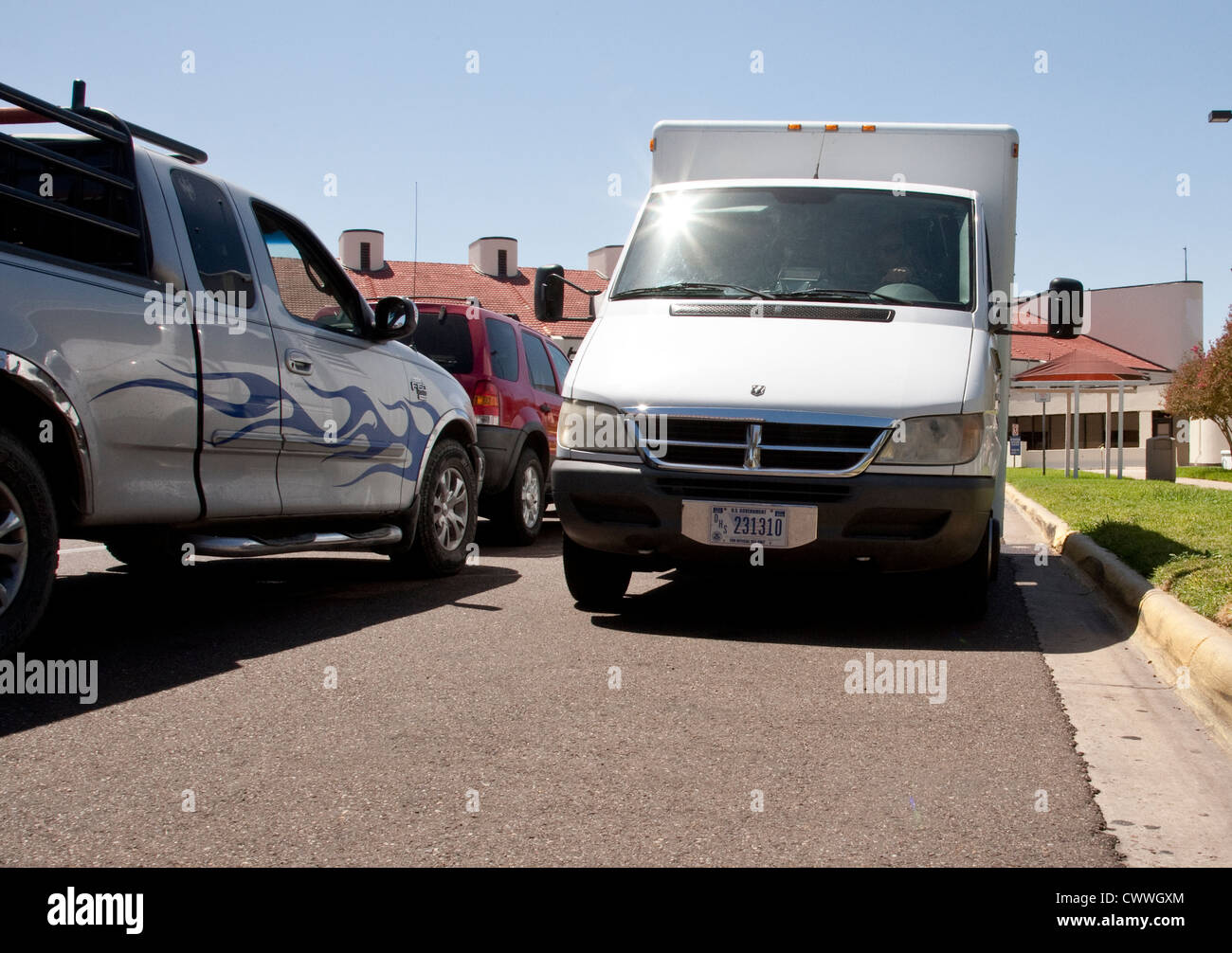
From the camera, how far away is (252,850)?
2779 mm

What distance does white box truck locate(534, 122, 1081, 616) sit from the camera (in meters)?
5.46

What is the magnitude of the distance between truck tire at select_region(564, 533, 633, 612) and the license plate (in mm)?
784

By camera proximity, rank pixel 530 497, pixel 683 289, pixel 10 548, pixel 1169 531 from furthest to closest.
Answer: pixel 530 497 → pixel 1169 531 → pixel 683 289 → pixel 10 548

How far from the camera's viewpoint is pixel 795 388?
5539 mm

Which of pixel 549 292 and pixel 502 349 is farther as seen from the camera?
pixel 502 349

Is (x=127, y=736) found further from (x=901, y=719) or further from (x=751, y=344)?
(x=751, y=344)

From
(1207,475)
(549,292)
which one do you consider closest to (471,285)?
(1207,475)

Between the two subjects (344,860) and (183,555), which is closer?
(344,860)

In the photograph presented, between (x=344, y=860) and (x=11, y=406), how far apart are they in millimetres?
2375

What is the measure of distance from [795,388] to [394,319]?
2327mm

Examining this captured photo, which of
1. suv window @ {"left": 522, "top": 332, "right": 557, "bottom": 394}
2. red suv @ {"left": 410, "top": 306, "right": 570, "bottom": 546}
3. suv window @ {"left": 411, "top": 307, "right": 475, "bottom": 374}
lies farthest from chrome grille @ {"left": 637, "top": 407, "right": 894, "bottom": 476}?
suv window @ {"left": 522, "top": 332, "right": 557, "bottom": 394}

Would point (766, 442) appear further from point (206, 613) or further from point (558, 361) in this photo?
point (558, 361)

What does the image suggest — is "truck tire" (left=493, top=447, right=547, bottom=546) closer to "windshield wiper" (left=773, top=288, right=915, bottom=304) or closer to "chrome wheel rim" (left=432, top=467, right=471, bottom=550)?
"chrome wheel rim" (left=432, top=467, right=471, bottom=550)
